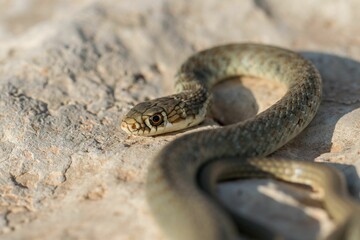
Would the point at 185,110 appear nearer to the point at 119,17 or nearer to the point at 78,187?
the point at 78,187

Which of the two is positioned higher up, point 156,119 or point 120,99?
point 120,99

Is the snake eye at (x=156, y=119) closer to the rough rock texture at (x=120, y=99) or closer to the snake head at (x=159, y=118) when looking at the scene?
the snake head at (x=159, y=118)

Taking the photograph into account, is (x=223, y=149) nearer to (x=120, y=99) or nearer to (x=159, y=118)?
(x=159, y=118)

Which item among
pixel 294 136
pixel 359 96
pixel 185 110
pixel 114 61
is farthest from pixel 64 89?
pixel 359 96

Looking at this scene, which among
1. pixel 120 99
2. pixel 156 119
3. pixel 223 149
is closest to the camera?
pixel 223 149

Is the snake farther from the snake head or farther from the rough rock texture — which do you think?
the rough rock texture

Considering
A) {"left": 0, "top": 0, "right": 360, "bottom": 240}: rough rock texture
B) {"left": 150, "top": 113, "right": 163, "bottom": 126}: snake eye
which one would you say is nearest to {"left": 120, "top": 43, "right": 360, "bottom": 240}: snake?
{"left": 150, "top": 113, "right": 163, "bottom": 126}: snake eye


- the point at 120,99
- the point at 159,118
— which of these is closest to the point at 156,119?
the point at 159,118

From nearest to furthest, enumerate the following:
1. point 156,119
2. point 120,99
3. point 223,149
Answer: point 223,149 → point 156,119 → point 120,99
